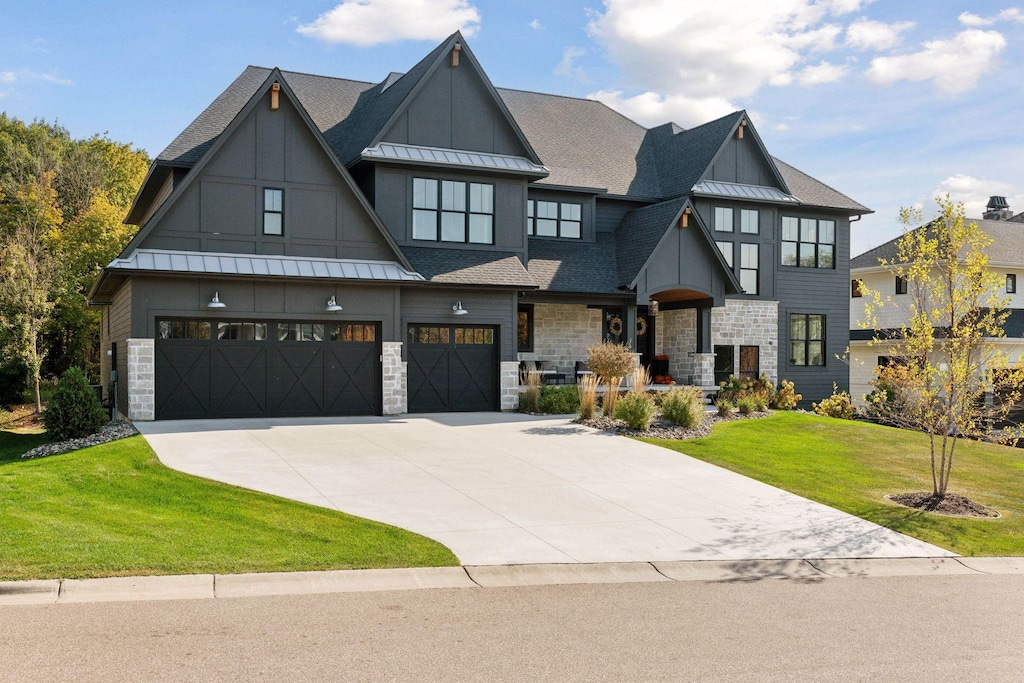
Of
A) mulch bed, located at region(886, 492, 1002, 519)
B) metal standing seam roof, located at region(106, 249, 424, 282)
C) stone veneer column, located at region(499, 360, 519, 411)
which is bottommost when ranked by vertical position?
mulch bed, located at region(886, 492, 1002, 519)

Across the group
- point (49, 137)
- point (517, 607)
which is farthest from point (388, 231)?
point (49, 137)

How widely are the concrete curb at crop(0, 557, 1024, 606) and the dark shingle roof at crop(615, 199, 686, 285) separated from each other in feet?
56.7

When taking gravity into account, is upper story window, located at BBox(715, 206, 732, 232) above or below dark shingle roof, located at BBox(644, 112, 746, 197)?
below

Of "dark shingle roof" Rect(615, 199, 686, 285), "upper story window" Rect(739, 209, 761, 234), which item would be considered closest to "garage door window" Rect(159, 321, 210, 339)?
"dark shingle roof" Rect(615, 199, 686, 285)

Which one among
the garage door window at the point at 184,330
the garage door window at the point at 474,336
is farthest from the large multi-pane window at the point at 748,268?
the garage door window at the point at 184,330

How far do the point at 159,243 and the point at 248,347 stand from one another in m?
3.14

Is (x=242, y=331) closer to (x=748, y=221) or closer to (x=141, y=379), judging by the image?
(x=141, y=379)

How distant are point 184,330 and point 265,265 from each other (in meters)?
2.41

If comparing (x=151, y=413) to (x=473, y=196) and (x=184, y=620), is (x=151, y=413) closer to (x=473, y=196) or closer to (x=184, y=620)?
(x=473, y=196)

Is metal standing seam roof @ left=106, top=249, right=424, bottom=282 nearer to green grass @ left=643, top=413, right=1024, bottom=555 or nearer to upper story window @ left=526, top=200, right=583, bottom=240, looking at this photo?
upper story window @ left=526, top=200, right=583, bottom=240

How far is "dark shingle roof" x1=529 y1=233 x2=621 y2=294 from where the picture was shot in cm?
2686

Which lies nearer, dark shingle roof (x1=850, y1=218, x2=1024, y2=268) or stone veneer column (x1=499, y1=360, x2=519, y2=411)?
stone veneer column (x1=499, y1=360, x2=519, y2=411)

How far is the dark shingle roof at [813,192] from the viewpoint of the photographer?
3281cm

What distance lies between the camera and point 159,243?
2088cm
